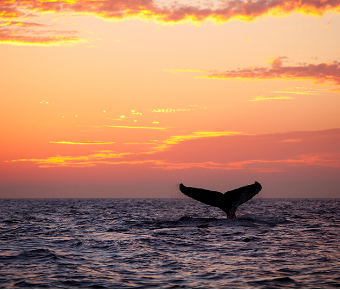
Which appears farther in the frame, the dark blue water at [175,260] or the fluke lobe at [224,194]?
the fluke lobe at [224,194]

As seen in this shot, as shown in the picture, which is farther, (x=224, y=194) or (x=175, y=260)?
(x=224, y=194)

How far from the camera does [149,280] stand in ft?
31.9

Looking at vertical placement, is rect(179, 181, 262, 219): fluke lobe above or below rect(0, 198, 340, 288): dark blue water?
above

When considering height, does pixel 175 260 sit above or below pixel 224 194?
below

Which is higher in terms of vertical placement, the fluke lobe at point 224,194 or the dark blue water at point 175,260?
the fluke lobe at point 224,194

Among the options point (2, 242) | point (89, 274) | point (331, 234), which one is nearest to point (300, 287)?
point (89, 274)

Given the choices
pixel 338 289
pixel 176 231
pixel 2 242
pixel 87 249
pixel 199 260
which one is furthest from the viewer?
pixel 176 231

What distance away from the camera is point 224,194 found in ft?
70.3

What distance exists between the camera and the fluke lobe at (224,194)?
20828mm

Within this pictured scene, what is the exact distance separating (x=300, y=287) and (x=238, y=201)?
41.6 feet

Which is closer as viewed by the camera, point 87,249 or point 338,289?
point 338,289

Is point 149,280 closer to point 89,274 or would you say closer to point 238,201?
point 89,274

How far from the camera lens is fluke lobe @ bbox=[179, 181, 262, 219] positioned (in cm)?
2083

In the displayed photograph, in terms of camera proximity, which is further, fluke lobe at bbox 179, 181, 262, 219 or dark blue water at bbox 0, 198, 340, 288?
fluke lobe at bbox 179, 181, 262, 219
